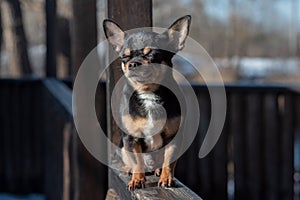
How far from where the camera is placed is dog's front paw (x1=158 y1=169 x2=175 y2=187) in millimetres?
1604

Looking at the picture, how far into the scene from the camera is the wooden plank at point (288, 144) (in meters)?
4.06

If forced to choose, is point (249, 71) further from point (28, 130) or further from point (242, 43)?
point (28, 130)

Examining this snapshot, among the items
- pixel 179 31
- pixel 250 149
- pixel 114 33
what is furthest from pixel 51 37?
pixel 179 31

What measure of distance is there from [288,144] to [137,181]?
105 inches

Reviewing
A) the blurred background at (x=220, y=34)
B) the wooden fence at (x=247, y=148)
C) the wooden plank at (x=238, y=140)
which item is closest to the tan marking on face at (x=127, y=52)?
the blurred background at (x=220, y=34)

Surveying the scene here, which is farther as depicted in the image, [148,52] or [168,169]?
[168,169]

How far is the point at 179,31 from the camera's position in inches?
62.9

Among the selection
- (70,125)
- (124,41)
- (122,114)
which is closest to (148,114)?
(122,114)

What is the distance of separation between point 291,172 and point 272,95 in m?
0.60

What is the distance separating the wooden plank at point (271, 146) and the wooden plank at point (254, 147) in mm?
38

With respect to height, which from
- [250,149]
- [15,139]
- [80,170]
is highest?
[80,170]

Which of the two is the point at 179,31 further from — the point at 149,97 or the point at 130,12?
the point at 130,12

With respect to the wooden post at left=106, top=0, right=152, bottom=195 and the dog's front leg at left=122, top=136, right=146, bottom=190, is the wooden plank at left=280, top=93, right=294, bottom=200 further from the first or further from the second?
the dog's front leg at left=122, top=136, right=146, bottom=190

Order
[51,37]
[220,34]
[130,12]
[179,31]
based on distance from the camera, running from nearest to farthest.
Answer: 1. [179,31]
2. [130,12]
3. [51,37]
4. [220,34]
